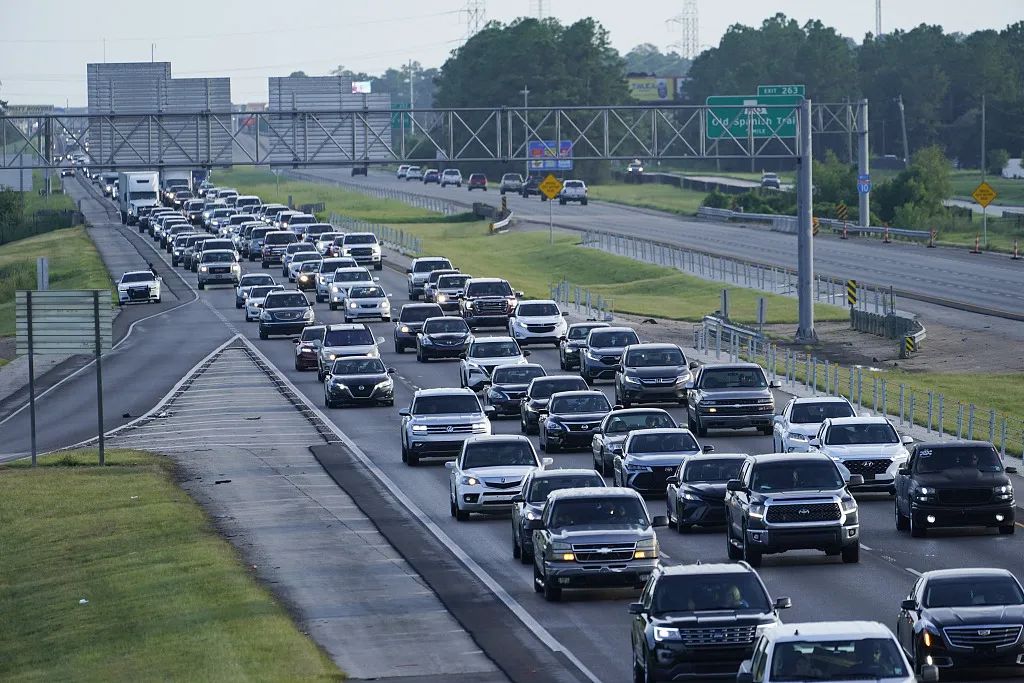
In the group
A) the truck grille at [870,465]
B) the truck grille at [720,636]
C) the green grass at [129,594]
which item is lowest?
the green grass at [129,594]

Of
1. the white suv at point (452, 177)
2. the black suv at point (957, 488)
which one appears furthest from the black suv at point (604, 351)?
the white suv at point (452, 177)

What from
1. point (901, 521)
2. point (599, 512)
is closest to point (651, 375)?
point (901, 521)

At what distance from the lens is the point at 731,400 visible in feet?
143

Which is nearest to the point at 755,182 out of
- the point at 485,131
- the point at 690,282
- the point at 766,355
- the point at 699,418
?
the point at 485,131

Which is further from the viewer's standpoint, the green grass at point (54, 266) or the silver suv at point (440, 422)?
the green grass at point (54, 266)

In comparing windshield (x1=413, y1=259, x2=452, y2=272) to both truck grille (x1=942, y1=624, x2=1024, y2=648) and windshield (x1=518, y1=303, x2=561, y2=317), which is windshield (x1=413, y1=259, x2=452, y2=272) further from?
truck grille (x1=942, y1=624, x2=1024, y2=648)

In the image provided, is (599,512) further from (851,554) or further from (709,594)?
(709,594)

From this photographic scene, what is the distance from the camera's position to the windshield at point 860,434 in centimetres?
3447

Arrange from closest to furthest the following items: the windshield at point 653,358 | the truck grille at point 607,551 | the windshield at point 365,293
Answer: the truck grille at point 607,551
the windshield at point 653,358
the windshield at point 365,293

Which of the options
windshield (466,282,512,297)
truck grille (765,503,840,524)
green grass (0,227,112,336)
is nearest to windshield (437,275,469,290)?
windshield (466,282,512,297)

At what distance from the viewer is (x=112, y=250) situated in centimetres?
12500

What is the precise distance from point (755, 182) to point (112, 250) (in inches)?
3170

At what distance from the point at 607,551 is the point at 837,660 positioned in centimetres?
929

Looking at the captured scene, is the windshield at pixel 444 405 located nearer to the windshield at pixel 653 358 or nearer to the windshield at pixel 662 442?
the windshield at pixel 662 442
